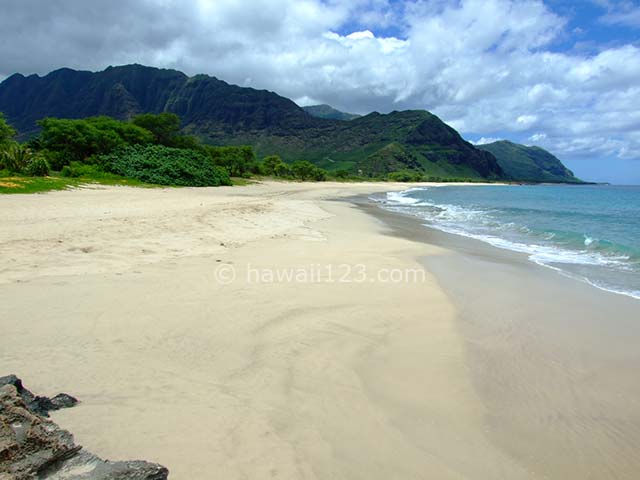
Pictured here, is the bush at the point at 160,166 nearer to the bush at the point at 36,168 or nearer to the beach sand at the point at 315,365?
the bush at the point at 36,168

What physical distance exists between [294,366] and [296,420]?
977 millimetres

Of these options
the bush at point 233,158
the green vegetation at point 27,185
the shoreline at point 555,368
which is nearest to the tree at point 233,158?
the bush at point 233,158

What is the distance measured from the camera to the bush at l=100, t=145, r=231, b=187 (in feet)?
123

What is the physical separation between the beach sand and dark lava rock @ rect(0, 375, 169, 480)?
0.39 m

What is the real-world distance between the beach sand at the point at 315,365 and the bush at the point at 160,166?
104 ft

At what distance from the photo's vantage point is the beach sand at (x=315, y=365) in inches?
114

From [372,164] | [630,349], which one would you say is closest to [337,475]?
[630,349]

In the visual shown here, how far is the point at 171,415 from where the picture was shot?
10.1ft

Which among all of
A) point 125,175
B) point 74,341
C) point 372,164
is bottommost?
point 74,341

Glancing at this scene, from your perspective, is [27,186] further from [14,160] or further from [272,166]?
[272,166]

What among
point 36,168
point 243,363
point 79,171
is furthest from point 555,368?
point 79,171

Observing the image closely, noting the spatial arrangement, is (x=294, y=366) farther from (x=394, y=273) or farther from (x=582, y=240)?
(x=582, y=240)

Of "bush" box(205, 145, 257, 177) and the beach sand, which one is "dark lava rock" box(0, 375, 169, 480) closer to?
the beach sand

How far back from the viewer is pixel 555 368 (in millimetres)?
4598
